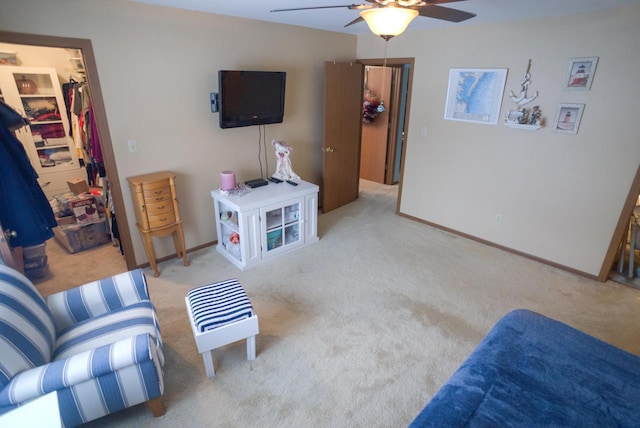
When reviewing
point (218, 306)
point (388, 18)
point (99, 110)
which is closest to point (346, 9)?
point (388, 18)

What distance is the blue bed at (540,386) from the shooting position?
1.29 m

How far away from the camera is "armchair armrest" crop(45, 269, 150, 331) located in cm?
192

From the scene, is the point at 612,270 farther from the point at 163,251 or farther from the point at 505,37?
the point at 163,251

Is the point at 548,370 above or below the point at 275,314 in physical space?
above

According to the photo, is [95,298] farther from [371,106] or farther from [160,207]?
[371,106]

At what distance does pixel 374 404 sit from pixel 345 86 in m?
3.56

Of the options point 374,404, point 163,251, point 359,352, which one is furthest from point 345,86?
point 374,404

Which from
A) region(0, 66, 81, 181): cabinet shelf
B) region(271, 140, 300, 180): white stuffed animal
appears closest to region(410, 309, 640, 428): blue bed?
region(271, 140, 300, 180): white stuffed animal

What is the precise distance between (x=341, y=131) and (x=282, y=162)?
109 cm

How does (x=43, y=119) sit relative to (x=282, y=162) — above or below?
above

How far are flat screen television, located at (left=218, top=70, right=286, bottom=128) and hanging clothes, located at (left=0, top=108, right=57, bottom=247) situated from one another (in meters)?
1.53

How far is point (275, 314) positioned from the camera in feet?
8.66

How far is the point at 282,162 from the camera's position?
12.3 ft

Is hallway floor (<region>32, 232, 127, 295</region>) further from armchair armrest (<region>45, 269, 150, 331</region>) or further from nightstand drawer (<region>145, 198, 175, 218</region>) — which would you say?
armchair armrest (<region>45, 269, 150, 331</region>)
